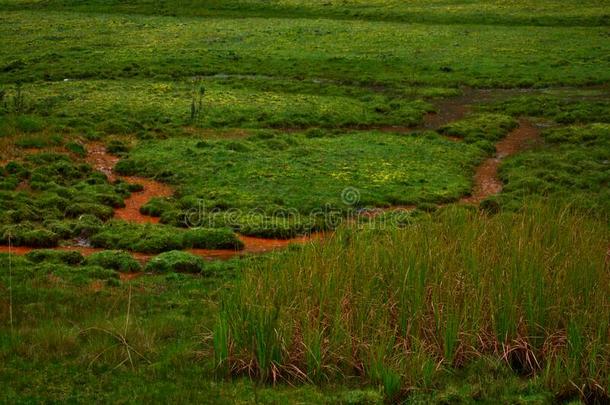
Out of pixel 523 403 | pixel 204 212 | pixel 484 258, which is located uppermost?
pixel 484 258

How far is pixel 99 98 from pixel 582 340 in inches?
1558

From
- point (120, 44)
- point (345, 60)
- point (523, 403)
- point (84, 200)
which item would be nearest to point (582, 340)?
point (523, 403)

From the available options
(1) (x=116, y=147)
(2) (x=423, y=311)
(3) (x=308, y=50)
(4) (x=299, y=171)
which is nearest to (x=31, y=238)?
(4) (x=299, y=171)

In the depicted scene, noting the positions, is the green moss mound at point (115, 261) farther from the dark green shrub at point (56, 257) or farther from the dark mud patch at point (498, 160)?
the dark mud patch at point (498, 160)

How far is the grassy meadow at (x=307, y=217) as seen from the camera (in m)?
12.7

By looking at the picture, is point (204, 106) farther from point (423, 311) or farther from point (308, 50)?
point (423, 311)

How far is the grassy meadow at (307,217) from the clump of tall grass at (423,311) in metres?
0.05

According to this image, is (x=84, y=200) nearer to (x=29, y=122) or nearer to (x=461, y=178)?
(x=29, y=122)

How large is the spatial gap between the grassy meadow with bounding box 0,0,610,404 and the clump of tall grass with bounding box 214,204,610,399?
0.05m

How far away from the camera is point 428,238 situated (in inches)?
606

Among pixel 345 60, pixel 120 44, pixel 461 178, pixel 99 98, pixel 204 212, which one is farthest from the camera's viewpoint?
pixel 120 44

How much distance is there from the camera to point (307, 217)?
2691 cm

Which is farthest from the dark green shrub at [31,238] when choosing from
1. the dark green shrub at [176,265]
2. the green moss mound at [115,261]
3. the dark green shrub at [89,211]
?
the dark green shrub at [176,265]

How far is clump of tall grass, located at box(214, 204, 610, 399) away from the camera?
41.2 feet
